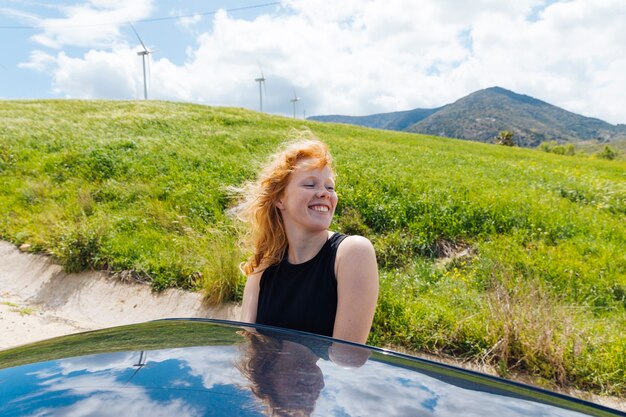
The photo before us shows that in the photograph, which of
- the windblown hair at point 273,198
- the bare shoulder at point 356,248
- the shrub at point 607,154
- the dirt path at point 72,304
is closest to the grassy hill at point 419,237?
the dirt path at point 72,304

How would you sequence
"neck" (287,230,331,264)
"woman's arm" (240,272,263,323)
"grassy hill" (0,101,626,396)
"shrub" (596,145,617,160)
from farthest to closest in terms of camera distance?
"shrub" (596,145,617,160)
"grassy hill" (0,101,626,396)
"woman's arm" (240,272,263,323)
"neck" (287,230,331,264)

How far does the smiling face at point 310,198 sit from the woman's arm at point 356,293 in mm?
353

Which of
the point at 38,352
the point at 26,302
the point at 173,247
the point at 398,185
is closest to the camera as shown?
the point at 38,352

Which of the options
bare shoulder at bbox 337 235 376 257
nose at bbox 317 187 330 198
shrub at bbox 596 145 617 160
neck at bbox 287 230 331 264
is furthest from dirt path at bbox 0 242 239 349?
shrub at bbox 596 145 617 160

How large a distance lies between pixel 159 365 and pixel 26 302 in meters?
6.21

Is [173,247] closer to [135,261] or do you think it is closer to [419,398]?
[135,261]

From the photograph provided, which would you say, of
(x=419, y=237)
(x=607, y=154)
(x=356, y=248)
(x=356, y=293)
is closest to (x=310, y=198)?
(x=356, y=248)

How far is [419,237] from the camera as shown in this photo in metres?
6.80

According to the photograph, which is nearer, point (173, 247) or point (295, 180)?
point (295, 180)

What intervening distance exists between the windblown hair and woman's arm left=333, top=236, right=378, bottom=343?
603mm

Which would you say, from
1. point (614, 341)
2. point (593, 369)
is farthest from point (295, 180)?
point (614, 341)

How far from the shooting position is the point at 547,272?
583 centimetres

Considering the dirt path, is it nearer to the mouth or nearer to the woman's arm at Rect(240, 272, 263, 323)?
the woman's arm at Rect(240, 272, 263, 323)

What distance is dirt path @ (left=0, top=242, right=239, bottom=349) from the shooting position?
5.51 m
